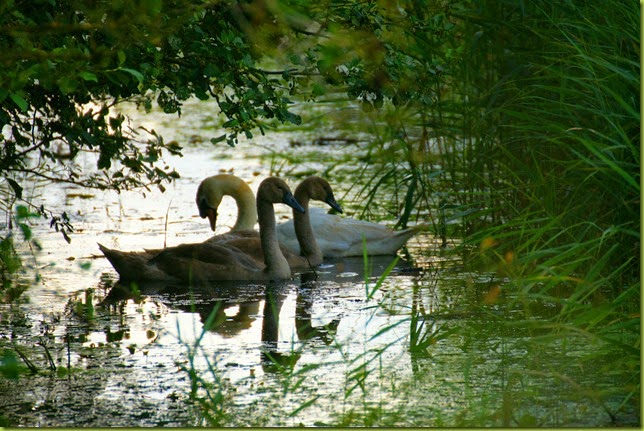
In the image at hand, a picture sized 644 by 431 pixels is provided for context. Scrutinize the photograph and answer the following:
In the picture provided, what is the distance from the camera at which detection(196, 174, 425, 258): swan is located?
8.75m

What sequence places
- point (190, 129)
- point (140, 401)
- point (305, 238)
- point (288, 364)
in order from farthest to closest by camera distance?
point (190, 129) → point (305, 238) → point (288, 364) → point (140, 401)

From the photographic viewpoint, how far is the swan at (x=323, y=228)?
8750mm

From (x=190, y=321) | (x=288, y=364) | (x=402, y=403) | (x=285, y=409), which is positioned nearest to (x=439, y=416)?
(x=402, y=403)

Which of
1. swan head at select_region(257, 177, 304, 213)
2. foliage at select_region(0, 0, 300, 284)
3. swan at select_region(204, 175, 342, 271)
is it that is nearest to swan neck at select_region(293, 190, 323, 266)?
swan at select_region(204, 175, 342, 271)

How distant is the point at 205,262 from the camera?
8.06m

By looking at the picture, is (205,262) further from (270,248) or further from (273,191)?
(273,191)

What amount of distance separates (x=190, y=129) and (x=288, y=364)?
970cm

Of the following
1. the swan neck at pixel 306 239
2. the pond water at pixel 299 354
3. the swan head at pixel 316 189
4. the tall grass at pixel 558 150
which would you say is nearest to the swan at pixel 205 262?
the pond water at pixel 299 354

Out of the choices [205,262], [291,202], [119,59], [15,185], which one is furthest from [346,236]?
[119,59]

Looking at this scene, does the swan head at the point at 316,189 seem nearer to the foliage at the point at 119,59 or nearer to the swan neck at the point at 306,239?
the swan neck at the point at 306,239

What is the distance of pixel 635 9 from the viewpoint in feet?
19.4

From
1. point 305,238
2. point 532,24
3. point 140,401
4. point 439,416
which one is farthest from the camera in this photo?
point 305,238

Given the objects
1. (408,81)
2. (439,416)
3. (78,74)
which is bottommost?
(439,416)

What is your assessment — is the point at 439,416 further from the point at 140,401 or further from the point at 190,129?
the point at 190,129
